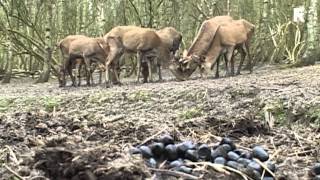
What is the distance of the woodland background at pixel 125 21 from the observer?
19.3m

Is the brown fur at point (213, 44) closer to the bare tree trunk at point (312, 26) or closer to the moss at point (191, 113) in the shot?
the bare tree trunk at point (312, 26)

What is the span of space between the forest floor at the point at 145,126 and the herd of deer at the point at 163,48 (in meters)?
4.33

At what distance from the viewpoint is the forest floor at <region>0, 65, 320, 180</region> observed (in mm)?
4066

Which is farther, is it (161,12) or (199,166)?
(161,12)

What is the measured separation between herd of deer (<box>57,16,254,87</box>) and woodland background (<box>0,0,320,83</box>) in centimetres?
258

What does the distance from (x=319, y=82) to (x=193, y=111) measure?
199 cm

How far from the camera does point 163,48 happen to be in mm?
15172

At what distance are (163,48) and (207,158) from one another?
35.1 ft

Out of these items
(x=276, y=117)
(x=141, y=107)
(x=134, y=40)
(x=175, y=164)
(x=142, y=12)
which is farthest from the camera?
(x=142, y=12)

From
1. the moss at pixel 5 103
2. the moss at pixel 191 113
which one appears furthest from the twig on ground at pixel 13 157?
the moss at pixel 5 103

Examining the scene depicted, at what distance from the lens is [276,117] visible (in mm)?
7254

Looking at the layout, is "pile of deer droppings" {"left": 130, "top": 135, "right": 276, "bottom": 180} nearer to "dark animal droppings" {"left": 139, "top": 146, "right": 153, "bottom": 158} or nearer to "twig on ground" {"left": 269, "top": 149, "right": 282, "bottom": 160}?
"dark animal droppings" {"left": 139, "top": 146, "right": 153, "bottom": 158}

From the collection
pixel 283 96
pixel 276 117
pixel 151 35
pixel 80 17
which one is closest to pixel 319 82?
pixel 283 96

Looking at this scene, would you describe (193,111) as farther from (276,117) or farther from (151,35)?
(151,35)
